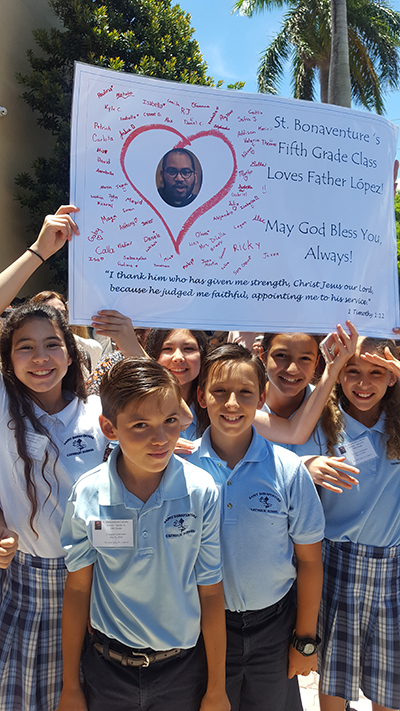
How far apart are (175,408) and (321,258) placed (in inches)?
38.5

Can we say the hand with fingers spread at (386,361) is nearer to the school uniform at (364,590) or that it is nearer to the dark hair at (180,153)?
the school uniform at (364,590)

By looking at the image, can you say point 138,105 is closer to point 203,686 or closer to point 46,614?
point 46,614

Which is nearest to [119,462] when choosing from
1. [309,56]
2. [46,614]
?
[46,614]

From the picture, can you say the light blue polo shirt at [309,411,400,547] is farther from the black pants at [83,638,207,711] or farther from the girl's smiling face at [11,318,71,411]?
the girl's smiling face at [11,318,71,411]

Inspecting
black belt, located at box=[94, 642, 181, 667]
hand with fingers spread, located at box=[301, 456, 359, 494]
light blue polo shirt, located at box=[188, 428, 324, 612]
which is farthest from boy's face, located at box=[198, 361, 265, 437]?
black belt, located at box=[94, 642, 181, 667]

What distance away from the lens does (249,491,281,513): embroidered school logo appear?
5.40 ft

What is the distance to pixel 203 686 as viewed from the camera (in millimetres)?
1543

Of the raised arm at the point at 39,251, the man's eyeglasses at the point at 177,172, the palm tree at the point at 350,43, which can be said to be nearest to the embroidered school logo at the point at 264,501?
the raised arm at the point at 39,251

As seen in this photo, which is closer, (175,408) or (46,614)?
(175,408)

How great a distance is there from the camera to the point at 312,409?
1.99 m

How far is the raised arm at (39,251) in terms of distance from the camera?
1.79 metres

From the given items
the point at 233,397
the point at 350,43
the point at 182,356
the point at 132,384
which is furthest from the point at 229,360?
the point at 350,43

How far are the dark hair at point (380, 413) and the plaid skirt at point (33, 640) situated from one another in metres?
1.13

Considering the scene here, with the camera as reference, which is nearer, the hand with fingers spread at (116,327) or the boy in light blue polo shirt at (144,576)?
the boy in light blue polo shirt at (144,576)
